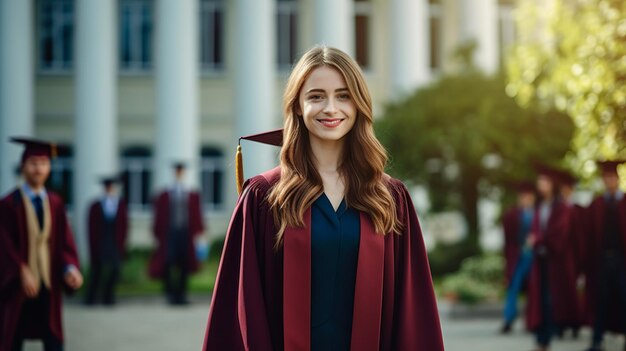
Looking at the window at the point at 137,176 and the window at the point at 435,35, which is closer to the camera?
the window at the point at 137,176

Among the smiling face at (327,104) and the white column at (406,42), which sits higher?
the white column at (406,42)

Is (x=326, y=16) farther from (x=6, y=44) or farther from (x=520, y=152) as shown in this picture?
(x=520, y=152)

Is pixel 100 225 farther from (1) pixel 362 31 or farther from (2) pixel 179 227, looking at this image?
(1) pixel 362 31

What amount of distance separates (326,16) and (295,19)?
5.82 m

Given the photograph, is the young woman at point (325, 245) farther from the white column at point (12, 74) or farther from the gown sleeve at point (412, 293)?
the white column at point (12, 74)

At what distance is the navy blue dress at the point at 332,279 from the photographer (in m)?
4.38

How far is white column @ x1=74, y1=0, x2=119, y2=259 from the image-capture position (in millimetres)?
30281

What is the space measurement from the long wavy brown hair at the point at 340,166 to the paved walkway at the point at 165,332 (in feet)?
26.4

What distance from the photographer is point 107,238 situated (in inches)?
756

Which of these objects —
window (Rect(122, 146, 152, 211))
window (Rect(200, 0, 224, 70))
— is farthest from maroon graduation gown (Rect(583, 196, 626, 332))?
window (Rect(200, 0, 224, 70))

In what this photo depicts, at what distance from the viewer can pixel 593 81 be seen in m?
10.9

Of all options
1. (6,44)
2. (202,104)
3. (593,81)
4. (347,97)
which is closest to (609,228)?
(593,81)

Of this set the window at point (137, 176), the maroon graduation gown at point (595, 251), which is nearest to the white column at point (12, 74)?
the window at point (137, 176)

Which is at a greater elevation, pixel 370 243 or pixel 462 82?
pixel 462 82
